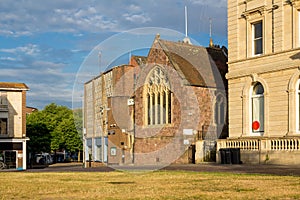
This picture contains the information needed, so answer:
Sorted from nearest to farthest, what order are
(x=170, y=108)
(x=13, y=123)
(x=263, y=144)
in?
1. (x=263, y=144)
2. (x=170, y=108)
3. (x=13, y=123)

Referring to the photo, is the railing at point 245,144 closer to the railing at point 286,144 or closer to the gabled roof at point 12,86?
the railing at point 286,144

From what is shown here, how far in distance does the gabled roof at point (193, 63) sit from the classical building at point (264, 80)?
883cm

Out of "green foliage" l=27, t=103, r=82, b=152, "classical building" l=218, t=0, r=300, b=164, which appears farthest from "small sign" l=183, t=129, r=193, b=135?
"green foliage" l=27, t=103, r=82, b=152

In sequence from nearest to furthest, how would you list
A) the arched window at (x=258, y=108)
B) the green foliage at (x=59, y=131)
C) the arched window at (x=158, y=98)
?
1. the arched window at (x=258, y=108)
2. the arched window at (x=158, y=98)
3. the green foliage at (x=59, y=131)

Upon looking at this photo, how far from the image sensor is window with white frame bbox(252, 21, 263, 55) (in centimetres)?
3758

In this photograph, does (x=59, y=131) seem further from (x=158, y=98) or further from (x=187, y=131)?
(x=187, y=131)

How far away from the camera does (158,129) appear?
164 feet

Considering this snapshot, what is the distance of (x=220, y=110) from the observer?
4881 cm

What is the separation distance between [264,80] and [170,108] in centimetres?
1438

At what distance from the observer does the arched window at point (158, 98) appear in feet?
165

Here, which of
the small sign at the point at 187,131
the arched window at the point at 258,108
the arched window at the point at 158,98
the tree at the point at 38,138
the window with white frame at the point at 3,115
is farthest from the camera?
the tree at the point at 38,138

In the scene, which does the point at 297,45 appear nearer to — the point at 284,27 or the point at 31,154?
the point at 284,27

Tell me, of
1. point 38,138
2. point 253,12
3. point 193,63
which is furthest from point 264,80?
point 38,138

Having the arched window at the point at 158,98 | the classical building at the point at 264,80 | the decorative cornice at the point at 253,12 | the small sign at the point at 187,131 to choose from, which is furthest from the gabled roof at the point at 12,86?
the decorative cornice at the point at 253,12
